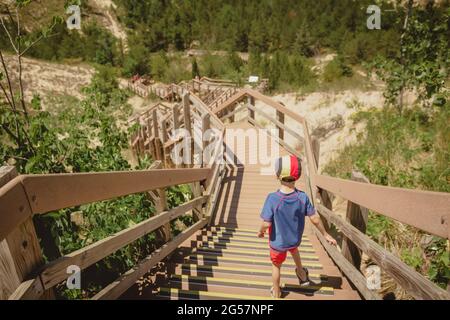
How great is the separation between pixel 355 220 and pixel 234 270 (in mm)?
1214

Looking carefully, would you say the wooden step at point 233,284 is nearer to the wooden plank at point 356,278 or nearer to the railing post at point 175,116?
the wooden plank at point 356,278

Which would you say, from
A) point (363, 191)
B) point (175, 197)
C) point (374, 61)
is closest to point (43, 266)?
point (363, 191)

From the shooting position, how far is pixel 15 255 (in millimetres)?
1192

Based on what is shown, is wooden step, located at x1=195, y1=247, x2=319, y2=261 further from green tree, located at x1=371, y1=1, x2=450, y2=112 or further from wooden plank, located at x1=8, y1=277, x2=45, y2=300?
green tree, located at x1=371, y1=1, x2=450, y2=112

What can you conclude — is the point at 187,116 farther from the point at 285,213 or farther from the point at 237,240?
the point at 285,213

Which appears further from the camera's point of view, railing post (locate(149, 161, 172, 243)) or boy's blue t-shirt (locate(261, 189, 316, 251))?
railing post (locate(149, 161, 172, 243))

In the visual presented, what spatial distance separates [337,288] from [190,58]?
36558mm

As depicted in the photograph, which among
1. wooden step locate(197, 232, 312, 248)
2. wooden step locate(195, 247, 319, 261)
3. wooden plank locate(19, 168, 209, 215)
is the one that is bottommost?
wooden step locate(197, 232, 312, 248)

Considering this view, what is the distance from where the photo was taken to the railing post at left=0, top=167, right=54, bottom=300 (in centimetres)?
117

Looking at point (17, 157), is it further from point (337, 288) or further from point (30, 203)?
point (337, 288)

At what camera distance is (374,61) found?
26.8ft

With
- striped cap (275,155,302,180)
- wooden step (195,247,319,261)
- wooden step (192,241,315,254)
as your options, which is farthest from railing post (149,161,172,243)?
striped cap (275,155,302,180)

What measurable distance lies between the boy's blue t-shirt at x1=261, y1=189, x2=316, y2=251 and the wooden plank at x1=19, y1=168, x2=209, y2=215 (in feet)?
3.26

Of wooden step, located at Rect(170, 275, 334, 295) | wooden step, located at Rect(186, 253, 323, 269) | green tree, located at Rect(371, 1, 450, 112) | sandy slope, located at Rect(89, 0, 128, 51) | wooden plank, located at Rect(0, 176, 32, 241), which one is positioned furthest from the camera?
sandy slope, located at Rect(89, 0, 128, 51)
